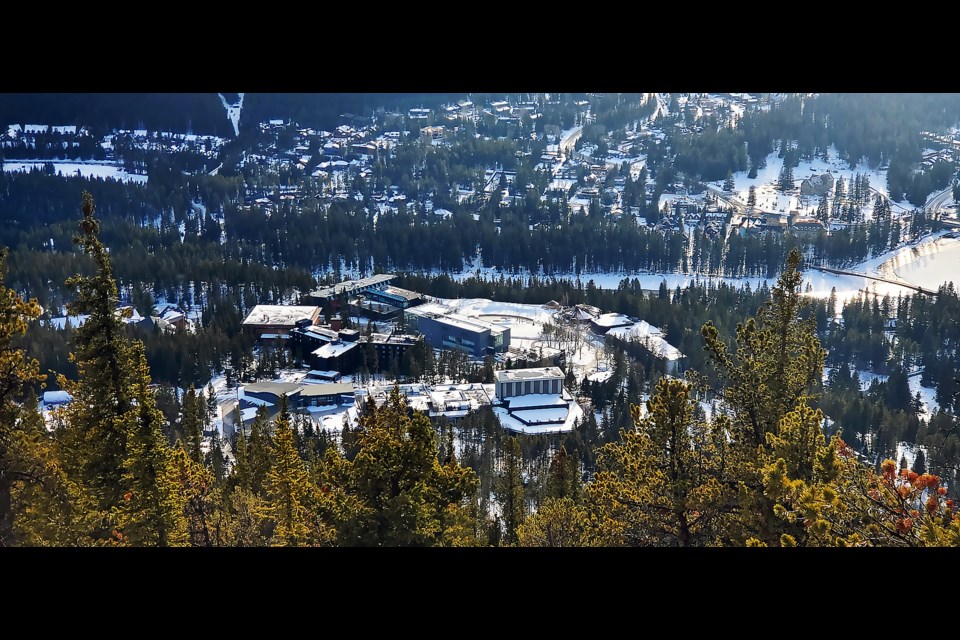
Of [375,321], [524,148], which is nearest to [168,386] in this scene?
[375,321]

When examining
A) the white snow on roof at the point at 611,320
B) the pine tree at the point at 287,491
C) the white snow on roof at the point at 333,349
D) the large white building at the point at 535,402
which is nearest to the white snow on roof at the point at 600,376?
the large white building at the point at 535,402

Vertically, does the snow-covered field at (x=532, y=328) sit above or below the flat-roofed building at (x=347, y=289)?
below

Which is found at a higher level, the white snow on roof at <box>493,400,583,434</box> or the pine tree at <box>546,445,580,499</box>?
→ the pine tree at <box>546,445,580,499</box>

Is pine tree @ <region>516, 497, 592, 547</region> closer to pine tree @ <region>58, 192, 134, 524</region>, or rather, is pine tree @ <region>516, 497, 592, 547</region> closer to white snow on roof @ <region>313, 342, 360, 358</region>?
pine tree @ <region>58, 192, 134, 524</region>

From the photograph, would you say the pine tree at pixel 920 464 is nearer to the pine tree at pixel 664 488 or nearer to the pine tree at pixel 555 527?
the pine tree at pixel 555 527

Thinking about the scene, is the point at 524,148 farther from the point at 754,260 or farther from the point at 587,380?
the point at 587,380

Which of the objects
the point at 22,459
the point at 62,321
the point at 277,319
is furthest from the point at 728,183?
the point at 22,459

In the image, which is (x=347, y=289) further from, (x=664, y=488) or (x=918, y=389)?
(x=664, y=488)

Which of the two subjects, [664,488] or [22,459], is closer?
[664,488]

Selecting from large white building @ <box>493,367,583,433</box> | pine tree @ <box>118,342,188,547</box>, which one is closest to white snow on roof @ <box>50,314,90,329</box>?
large white building @ <box>493,367,583,433</box>
